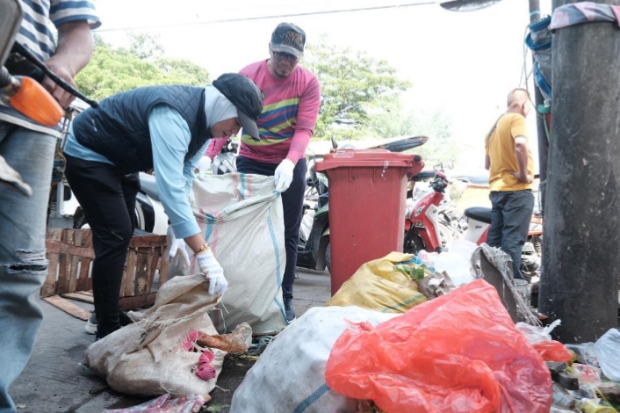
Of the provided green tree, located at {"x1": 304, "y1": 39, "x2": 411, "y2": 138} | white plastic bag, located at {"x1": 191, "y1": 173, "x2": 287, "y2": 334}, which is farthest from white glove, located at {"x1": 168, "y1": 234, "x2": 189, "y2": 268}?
→ green tree, located at {"x1": 304, "y1": 39, "x2": 411, "y2": 138}

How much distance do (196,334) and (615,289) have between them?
1.91 meters

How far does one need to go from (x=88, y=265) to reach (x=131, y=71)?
19002 millimetres

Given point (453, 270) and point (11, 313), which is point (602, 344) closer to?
point (453, 270)

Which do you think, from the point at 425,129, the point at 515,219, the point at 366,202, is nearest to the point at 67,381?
the point at 366,202

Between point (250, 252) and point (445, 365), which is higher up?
point (250, 252)

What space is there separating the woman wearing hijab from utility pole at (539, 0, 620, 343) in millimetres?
1432

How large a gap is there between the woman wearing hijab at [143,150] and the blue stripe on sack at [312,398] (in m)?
0.79

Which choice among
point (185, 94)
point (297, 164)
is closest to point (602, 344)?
point (297, 164)

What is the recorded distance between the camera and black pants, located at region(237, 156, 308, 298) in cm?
303

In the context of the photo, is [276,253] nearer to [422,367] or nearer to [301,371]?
[301,371]

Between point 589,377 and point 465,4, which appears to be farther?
point 465,4

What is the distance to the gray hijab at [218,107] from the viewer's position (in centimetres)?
213

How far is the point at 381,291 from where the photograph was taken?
226cm

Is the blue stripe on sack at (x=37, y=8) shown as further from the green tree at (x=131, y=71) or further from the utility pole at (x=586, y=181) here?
the green tree at (x=131, y=71)
